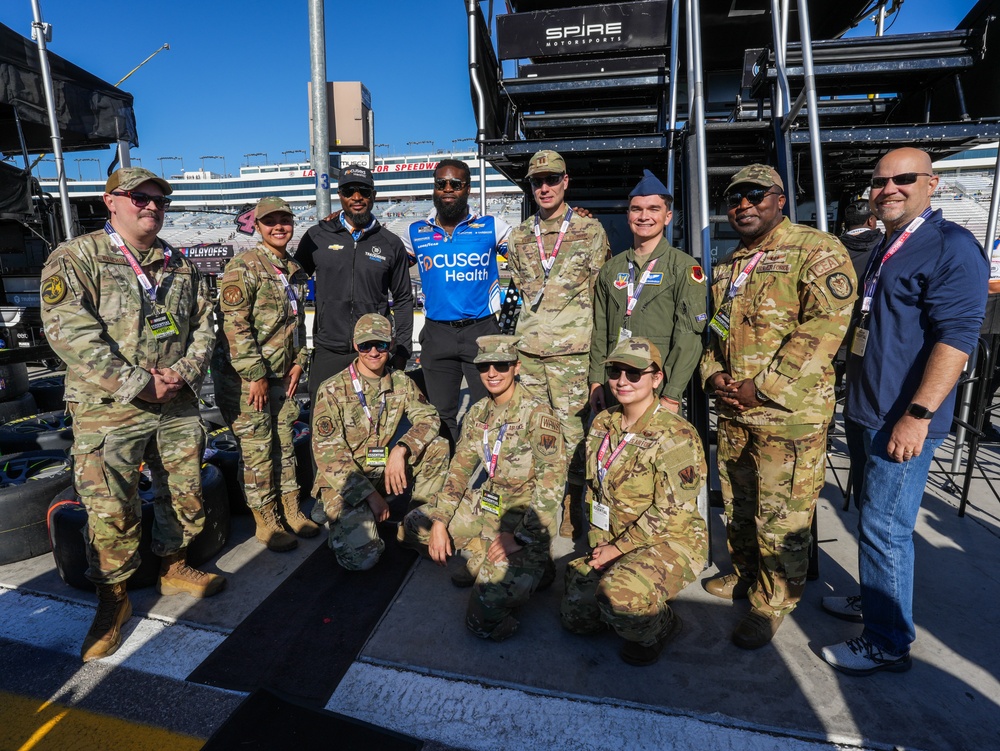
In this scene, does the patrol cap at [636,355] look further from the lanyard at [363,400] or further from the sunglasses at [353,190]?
the sunglasses at [353,190]

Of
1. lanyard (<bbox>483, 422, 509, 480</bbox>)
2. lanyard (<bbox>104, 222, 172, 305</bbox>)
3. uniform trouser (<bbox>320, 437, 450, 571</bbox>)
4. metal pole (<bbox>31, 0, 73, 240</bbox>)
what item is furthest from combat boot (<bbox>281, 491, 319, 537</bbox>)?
metal pole (<bbox>31, 0, 73, 240</bbox>)

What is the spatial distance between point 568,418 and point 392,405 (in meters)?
1.12

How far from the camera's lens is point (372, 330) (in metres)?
3.29

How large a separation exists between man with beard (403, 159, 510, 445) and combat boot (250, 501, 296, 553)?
52.9 inches

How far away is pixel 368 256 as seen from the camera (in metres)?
3.81

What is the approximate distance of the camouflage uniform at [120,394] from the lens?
2500 mm

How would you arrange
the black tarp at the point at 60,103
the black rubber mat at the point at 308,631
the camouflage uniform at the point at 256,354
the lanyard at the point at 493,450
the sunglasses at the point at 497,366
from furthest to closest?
the black tarp at the point at 60,103
the camouflage uniform at the point at 256,354
the lanyard at the point at 493,450
the sunglasses at the point at 497,366
the black rubber mat at the point at 308,631

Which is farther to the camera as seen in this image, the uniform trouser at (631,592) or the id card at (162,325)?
the id card at (162,325)

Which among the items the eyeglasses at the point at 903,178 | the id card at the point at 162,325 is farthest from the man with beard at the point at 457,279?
the eyeglasses at the point at 903,178

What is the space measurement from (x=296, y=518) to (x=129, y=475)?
48.3 inches

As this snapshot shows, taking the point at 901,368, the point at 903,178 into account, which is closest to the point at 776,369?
the point at 901,368

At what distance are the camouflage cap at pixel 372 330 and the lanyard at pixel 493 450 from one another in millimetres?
857

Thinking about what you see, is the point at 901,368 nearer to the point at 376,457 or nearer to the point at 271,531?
the point at 376,457

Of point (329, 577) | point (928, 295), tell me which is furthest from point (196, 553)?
point (928, 295)
